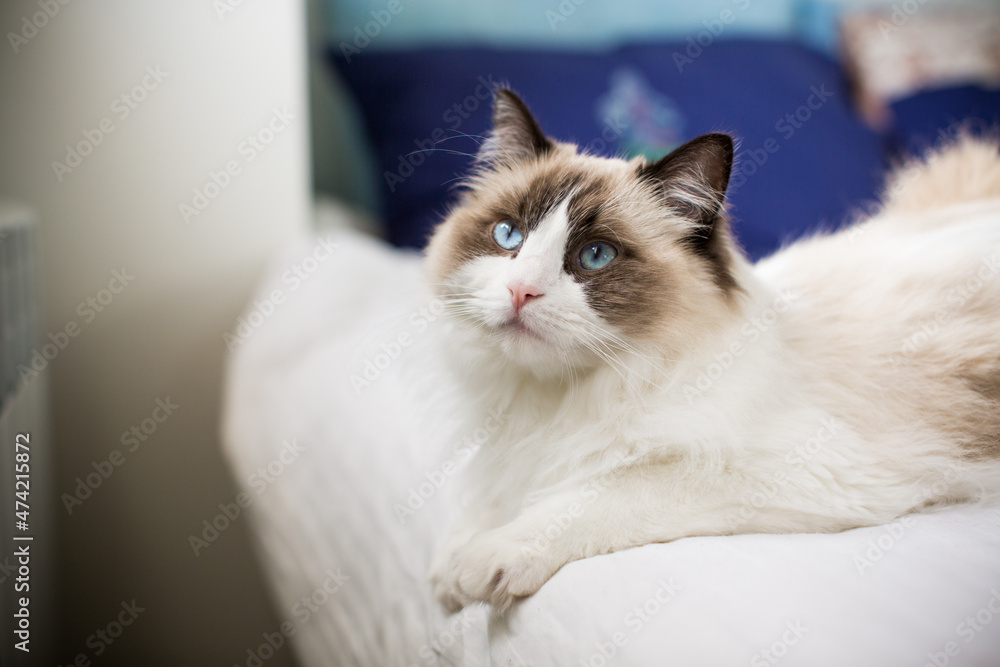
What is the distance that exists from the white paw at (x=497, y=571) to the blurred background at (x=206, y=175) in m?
1.00

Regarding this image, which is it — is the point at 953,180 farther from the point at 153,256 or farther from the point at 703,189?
the point at 153,256

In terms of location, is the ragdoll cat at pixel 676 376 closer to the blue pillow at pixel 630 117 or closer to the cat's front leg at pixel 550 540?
the cat's front leg at pixel 550 540

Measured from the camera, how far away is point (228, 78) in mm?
1723

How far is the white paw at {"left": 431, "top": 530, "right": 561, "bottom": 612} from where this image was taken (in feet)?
1.99

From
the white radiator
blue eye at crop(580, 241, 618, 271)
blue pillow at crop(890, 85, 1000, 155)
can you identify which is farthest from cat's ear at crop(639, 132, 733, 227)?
blue pillow at crop(890, 85, 1000, 155)

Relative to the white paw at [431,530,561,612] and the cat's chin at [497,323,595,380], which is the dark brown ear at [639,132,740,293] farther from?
the white paw at [431,530,561,612]

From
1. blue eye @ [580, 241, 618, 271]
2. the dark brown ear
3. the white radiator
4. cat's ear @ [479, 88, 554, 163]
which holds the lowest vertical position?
the white radiator

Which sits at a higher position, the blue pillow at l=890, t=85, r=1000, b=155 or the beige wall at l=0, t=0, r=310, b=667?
the blue pillow at l=890, t=85, r=1000, b=155

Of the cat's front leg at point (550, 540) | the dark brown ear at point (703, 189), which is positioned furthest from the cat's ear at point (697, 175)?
the cat's front leg at point (550, 540)

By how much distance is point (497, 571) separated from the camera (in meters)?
0.62

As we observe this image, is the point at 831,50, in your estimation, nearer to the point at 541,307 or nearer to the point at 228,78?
the point at 228,78

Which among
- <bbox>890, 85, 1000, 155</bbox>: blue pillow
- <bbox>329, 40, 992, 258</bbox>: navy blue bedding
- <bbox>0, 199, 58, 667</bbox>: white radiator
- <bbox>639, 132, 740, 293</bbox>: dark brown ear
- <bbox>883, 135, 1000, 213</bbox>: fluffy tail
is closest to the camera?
<bbox>639, 132, 740, 293</bbox>: dark brown ear

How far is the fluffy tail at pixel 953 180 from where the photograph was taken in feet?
3.69

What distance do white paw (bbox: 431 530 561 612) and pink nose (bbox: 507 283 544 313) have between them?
0.82 ft
